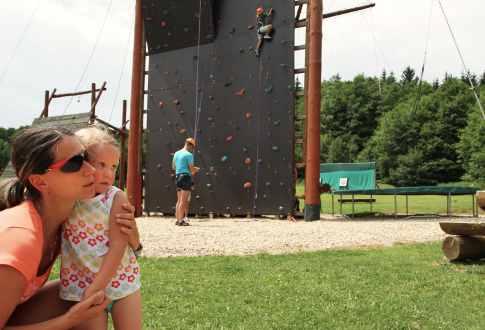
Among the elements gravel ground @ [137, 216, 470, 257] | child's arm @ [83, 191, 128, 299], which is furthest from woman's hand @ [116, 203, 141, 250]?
gravel ground @ [137, 216, 470, 257]

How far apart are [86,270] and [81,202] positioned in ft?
0.90

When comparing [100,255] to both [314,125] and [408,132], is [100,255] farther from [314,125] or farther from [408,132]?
[408,132]

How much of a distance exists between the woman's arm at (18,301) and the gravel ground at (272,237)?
3947 mm

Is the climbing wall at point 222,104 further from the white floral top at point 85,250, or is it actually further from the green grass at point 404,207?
the white floral top at point 85,250

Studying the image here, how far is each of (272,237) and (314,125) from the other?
11.5 ft

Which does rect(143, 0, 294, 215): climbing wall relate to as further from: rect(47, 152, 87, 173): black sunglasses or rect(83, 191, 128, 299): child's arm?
rect(47, 152, 87, 173): black sunglasses

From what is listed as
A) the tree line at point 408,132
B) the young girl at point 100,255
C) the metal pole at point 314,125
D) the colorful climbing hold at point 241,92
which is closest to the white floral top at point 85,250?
the young girl at point 100,255

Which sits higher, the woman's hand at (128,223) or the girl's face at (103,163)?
the girl's face at (103,163)

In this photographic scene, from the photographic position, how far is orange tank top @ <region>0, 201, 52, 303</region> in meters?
1.46

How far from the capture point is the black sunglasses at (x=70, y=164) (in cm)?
172

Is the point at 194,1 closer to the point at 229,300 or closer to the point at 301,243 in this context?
the point at 301,243

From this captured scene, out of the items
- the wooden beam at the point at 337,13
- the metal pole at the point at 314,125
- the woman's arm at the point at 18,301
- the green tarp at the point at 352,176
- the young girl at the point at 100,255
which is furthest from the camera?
the green tarp at the point at 352,176

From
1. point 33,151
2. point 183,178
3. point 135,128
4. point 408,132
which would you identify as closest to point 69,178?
point 33,151

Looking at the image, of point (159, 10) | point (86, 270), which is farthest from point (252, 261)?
point (159, 10)
